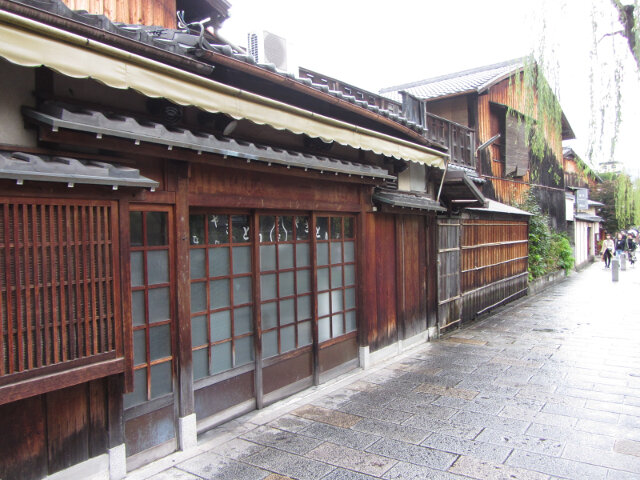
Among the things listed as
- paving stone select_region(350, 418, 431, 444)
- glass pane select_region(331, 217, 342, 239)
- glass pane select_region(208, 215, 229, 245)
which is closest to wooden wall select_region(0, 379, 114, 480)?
glass pane select_region(208, 215, 229, 245)

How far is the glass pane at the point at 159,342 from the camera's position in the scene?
4.70 meters

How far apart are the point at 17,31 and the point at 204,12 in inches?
333

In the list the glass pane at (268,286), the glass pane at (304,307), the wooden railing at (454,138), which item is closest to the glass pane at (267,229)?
the glass pane at (268,286)

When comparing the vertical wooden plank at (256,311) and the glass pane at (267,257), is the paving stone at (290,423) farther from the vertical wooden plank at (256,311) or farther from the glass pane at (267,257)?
the glass pane at (267,257)

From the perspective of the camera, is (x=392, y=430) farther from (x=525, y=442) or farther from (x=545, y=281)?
(x=545, y=281)

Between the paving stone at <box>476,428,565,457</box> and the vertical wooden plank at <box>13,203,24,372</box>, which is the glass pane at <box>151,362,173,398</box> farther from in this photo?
the paving stone at <box>476,428,565,457</box>

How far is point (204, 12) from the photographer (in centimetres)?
1050

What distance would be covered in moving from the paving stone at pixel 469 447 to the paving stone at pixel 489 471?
14 cm

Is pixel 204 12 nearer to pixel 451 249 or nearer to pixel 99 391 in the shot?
pixel 451 249

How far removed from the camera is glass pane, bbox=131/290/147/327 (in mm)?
4512

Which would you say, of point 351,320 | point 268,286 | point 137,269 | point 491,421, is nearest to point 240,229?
point 268,286

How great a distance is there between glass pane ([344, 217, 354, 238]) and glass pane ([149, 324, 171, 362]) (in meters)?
3.71

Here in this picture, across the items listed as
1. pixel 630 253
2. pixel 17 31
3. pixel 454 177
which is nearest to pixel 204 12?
pixel 454 177

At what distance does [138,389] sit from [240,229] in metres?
2.22
